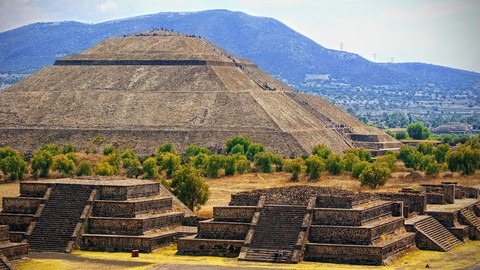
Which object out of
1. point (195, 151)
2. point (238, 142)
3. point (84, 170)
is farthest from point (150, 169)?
point (238, 142)

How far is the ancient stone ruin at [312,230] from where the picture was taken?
65.4m

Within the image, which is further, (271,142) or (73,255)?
(271,142)

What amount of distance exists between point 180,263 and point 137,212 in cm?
714

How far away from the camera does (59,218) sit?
71.2 metres

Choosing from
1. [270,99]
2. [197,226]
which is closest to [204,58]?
[270,99]

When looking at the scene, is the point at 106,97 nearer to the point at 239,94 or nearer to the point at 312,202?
the point at 239,94

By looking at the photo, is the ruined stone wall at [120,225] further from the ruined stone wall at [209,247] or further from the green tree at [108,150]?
the green tree at [108,150]

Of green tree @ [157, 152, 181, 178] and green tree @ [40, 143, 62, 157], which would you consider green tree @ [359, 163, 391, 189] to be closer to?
green tree @ [157, 152, 181, 178]

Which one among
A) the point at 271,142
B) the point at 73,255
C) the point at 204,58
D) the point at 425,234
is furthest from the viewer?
the point at 204,58

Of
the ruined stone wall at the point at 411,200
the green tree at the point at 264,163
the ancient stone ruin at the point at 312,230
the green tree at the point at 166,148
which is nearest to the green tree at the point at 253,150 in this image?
the green tree at the point at 166,148

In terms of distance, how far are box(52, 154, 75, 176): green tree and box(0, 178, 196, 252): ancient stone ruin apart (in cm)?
4675

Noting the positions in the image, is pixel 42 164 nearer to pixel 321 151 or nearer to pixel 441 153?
pixel 321 151

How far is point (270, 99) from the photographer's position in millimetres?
177750

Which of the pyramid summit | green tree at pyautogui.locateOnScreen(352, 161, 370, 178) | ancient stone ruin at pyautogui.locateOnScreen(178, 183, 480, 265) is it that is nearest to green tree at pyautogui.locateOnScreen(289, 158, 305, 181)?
green tree at pyautogui.locateOnScreen(352, 161, 370, 178)
